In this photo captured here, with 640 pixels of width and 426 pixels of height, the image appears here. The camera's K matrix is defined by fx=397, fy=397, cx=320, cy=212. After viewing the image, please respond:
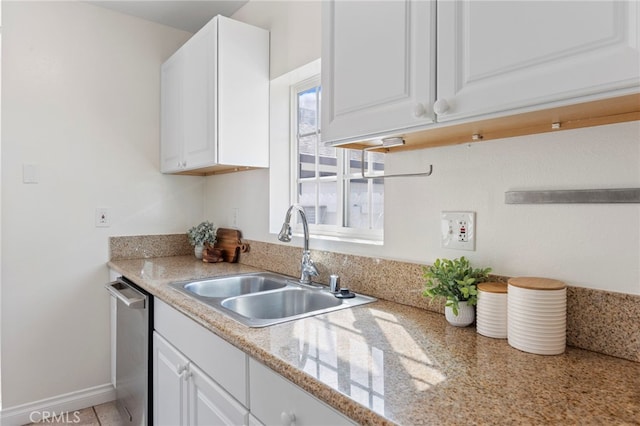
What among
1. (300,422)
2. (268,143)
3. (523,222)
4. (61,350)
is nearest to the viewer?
(300,422)

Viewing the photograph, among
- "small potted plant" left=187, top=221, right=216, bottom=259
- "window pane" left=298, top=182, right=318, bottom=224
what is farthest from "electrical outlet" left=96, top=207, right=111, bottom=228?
"window pane" left=298, top=182, right=318, bottom=224

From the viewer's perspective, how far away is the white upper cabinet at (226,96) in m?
2.00

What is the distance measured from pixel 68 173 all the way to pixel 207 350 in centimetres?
166

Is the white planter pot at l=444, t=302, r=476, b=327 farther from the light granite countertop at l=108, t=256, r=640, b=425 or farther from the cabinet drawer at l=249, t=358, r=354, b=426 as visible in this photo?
the cabinet drawer at l=249, t=358, r=354, b=426

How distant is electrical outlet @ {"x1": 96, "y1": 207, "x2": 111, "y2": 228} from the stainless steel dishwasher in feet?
1.46

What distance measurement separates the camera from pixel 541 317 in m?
0.94

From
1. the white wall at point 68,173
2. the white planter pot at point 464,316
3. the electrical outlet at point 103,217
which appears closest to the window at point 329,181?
the white planter pot at point 464,316

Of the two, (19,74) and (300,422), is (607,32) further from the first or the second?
(19,74)

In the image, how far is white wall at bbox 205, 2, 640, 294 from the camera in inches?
36.4

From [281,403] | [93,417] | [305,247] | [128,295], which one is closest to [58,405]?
[93,417]

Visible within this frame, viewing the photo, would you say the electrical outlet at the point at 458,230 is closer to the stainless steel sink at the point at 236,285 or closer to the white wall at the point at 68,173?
the stainless steel sink at the point at 236,285

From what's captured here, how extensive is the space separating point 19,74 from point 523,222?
2.59 meters

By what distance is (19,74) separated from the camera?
2.18 meters

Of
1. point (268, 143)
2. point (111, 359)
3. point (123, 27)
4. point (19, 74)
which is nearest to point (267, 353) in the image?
point (268, 143)
